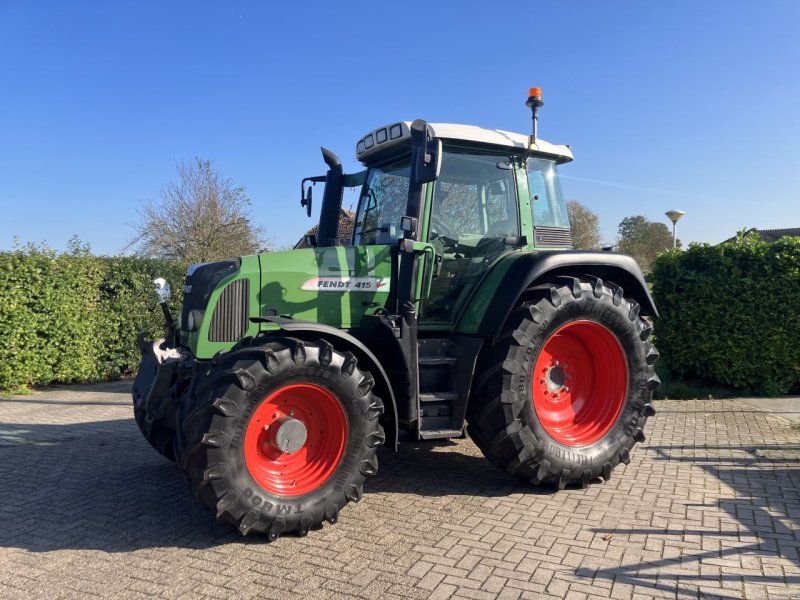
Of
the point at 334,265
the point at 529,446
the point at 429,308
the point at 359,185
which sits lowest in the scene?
the point at 529,446

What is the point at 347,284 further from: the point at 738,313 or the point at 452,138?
the point at 738,313


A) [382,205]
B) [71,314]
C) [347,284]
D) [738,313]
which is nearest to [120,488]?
[347,284]

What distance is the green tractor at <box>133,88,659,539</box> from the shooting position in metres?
3.89

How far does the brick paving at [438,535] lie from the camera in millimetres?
3326

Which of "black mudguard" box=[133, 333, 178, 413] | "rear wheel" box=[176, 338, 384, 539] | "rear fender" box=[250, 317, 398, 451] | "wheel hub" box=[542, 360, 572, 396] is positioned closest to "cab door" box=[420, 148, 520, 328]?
"rear fender" box=[250, 317, 398, 451]

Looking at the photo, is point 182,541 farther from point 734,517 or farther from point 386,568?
point 734,517

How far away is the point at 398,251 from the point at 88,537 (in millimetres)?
2767

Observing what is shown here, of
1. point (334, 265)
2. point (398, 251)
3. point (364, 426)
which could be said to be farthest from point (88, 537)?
point (398, 251)

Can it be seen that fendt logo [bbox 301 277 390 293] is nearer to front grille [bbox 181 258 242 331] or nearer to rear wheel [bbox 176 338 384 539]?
front grille [bbox 181 258 242 331]

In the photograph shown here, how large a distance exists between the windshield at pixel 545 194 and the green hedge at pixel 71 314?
7.58 m

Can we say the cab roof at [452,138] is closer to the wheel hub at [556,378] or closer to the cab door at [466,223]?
the cab door at [466,223]

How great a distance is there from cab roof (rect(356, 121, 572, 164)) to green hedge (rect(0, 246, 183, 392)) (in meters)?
6.37

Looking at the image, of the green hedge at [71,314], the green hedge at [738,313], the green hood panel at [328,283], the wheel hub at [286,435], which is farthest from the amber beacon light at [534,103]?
the green hedge at [71,314]

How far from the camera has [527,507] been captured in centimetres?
453
